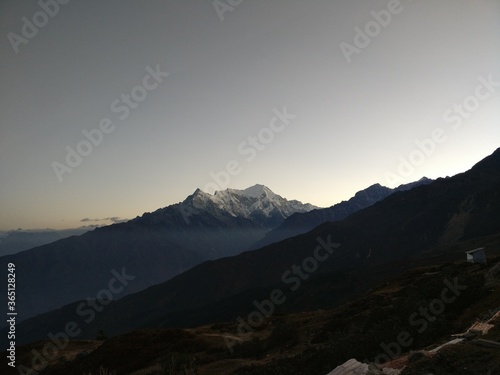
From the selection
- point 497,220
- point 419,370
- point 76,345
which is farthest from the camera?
point 497,220

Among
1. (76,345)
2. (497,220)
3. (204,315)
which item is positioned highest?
(76,345)

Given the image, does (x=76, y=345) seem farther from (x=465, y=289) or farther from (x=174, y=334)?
(x=465, y=289)

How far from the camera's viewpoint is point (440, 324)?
61.0 ft

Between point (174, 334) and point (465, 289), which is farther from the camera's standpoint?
point (174, 334)

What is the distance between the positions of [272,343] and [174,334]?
18.8m

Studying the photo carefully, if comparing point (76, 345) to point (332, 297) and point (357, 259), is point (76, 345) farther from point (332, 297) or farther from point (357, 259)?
point (357, 259)

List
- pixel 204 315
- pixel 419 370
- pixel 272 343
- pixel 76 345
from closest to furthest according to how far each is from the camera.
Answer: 1. pixel 419 370
2. pixel 272 343
3. pixel 76 345
4. pixel 204 315

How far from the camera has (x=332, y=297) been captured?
124 meters

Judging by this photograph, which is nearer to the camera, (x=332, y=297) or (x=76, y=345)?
(x=76, y=345)

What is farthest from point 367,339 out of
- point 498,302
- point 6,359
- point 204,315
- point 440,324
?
point 204,315

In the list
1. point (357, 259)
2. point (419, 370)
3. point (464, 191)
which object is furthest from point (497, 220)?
point (419, 370)

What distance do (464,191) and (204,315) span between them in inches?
6122

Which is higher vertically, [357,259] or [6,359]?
[6,359]

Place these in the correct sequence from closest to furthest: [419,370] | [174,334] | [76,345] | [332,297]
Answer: [419,370]
[174,334]
[76,345]
[332,297]
